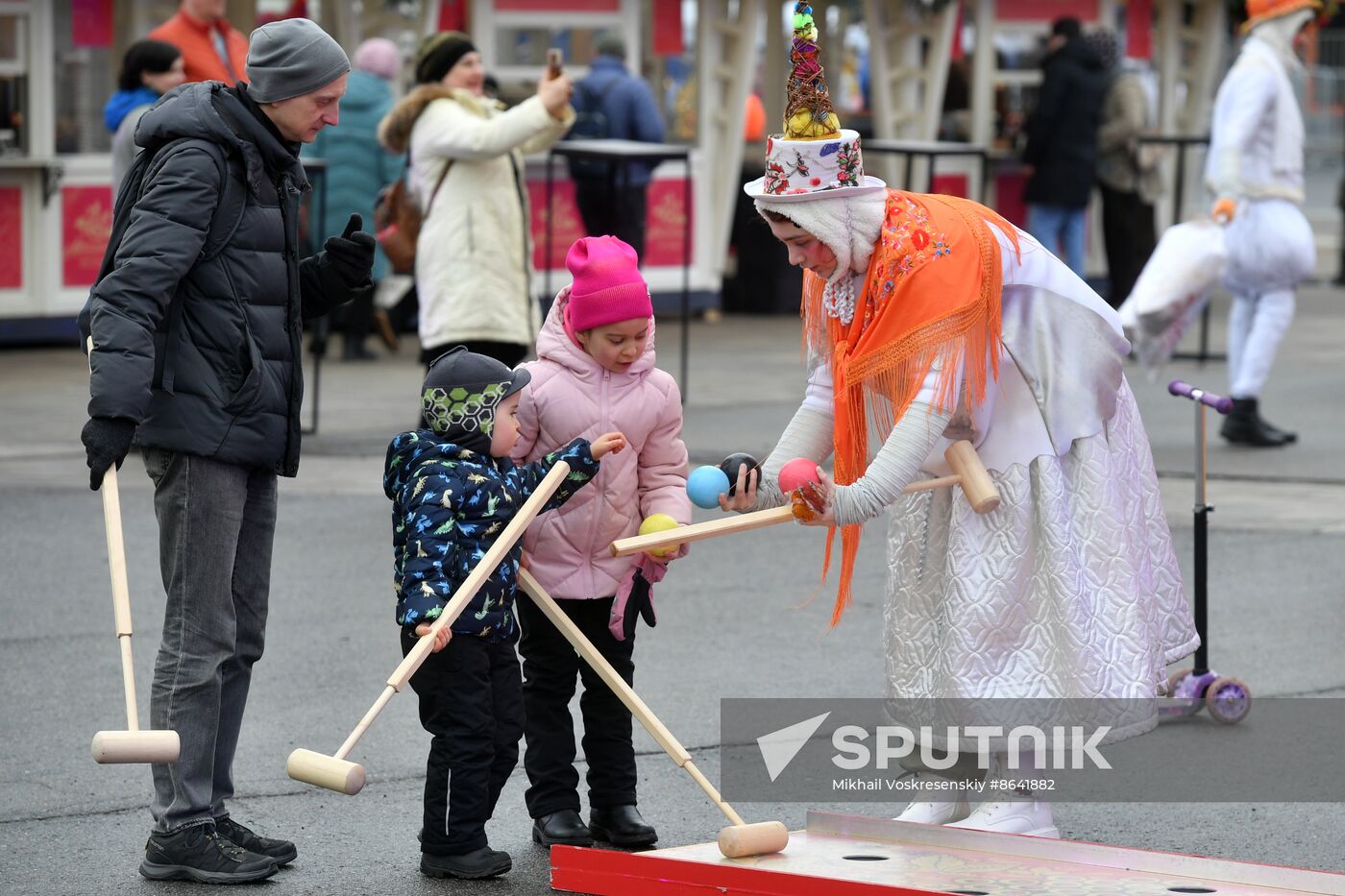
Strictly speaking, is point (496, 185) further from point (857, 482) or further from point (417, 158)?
point (857, 482)

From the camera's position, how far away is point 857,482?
14.0 feet

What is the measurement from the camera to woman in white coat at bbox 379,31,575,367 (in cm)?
873

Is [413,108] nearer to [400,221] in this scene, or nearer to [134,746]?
[400,221]

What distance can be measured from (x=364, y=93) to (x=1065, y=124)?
543 centimetres

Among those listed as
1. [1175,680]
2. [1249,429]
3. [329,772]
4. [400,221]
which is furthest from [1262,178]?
[329,772]

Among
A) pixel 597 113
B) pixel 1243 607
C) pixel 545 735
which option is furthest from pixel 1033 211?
pixel 545 735

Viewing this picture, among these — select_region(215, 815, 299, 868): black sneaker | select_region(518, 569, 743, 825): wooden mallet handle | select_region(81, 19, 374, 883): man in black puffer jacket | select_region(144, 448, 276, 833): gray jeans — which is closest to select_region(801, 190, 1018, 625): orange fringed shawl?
select_region(518, 569, 743, 825): wooden mallet handle

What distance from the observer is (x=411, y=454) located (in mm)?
4582

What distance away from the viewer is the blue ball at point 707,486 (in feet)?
14.1

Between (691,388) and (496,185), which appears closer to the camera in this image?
(496,185)

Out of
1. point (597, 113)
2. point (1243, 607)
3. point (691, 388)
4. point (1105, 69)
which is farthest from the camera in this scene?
point (1105, 69)

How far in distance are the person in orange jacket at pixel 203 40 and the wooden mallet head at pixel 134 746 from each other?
255 inches

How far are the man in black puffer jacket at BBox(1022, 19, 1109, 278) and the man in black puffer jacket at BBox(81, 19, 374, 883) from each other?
11.8m

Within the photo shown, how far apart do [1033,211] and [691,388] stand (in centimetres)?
457
